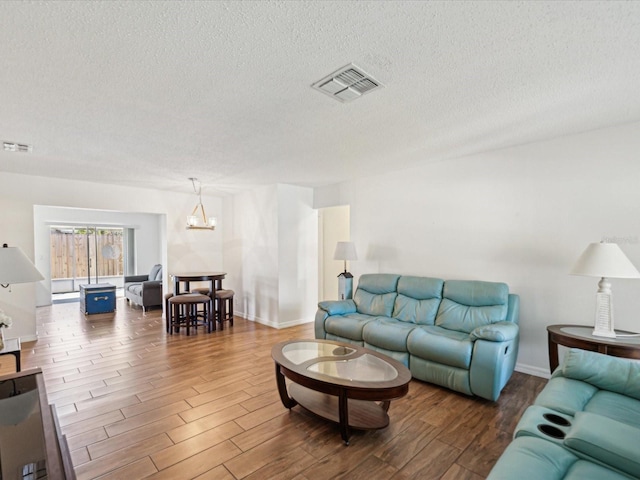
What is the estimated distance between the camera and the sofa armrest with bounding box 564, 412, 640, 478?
3.92 feet

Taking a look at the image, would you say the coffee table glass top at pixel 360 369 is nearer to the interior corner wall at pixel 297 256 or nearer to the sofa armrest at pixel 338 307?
the sofa armrest at pixel 338 307

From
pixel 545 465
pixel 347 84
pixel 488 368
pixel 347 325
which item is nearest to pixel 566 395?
pixel 545 465

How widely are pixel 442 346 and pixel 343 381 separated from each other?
123 centimetres

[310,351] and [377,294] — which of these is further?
[377,294]

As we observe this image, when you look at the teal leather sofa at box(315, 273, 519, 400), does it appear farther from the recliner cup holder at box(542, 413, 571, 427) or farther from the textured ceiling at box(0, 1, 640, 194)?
the textured ceiling at box(0, 1, 640, 194)

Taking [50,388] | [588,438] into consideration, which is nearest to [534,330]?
[588,438]

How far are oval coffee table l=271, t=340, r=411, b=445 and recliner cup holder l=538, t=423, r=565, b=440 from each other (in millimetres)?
800

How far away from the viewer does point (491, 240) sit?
362 cm

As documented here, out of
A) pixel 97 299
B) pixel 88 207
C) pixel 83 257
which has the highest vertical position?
pixel 88 207

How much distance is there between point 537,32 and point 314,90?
1.28 m

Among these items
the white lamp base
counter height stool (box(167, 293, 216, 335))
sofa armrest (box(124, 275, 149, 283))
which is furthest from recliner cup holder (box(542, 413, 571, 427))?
sofa armrest (box(124, 275, 149, 283))

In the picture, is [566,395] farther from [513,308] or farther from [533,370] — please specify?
[533,370]

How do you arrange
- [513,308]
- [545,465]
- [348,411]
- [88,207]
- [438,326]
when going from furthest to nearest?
[88,207]
[438,326]
[513,308]
[348,411]
[545,465]

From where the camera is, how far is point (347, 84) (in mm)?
2072
